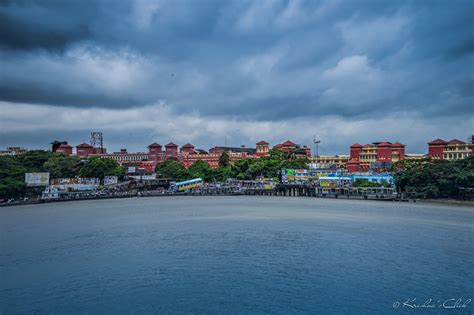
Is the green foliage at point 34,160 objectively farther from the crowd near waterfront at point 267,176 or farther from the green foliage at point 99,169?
the green foliage at point 99,169

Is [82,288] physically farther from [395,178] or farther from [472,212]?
[395,178]

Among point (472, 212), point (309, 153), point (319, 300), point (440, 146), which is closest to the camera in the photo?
point (319, 300)

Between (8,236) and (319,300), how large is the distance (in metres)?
21.1

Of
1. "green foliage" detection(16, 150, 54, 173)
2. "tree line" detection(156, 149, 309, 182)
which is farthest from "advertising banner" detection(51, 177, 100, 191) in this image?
"tree line" detection(156, 149, 309, 182)

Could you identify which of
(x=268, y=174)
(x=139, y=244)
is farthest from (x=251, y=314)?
(x=268, y=174)

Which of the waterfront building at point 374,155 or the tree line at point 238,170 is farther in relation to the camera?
the tree line at point 238,170

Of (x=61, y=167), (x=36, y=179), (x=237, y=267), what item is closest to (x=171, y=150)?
(x=61, y=167)

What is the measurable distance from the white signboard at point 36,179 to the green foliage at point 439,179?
4829 centimetres

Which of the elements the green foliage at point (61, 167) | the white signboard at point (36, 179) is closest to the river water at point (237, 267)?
the white signboard at point (36, 179)

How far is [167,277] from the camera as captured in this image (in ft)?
56.5

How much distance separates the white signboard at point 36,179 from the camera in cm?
6221
